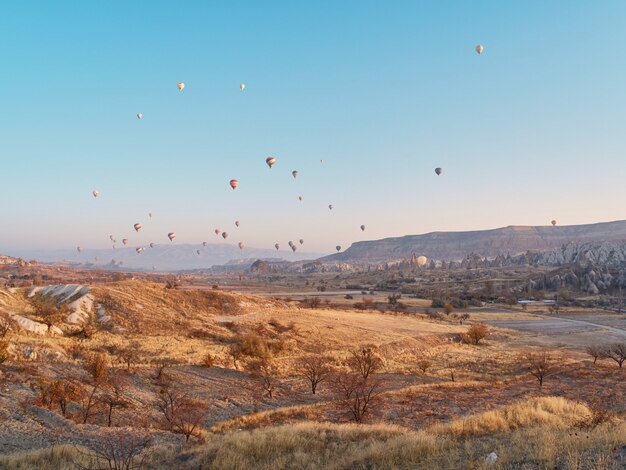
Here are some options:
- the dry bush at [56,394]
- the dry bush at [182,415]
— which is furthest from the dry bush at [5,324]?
the dry bush at [182,415]

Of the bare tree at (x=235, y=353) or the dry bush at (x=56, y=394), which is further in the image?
the bare tree at (x=235, y=353)

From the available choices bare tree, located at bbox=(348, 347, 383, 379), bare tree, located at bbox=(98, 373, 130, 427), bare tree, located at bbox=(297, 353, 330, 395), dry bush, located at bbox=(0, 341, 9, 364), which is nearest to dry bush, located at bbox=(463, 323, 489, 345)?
bare tree, located at bbox=(348, 347, 383, 379)

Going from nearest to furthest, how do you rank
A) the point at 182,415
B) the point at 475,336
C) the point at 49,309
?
the point at 182,415, the point at 49,309, the point at 475,336

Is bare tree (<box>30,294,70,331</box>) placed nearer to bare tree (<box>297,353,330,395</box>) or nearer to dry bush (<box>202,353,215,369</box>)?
dry bush (<box>202,353,215,369</box>)

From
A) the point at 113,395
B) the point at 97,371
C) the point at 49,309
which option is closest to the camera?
the point at 113,395

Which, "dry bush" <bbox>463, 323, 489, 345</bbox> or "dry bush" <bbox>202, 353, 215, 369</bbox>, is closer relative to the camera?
"dry bush" <bbox>202, 353, 215, 369</bbox>

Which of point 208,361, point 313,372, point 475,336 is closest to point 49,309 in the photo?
point 208,361

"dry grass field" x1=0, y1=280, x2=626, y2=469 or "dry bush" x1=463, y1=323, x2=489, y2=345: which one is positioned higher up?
"dry grass field" x1=0, y1=280, x2=626, y2=469

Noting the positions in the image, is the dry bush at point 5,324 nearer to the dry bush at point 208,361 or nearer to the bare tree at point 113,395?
the bare tree at point 113,395

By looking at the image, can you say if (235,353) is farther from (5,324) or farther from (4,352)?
(5,324)
